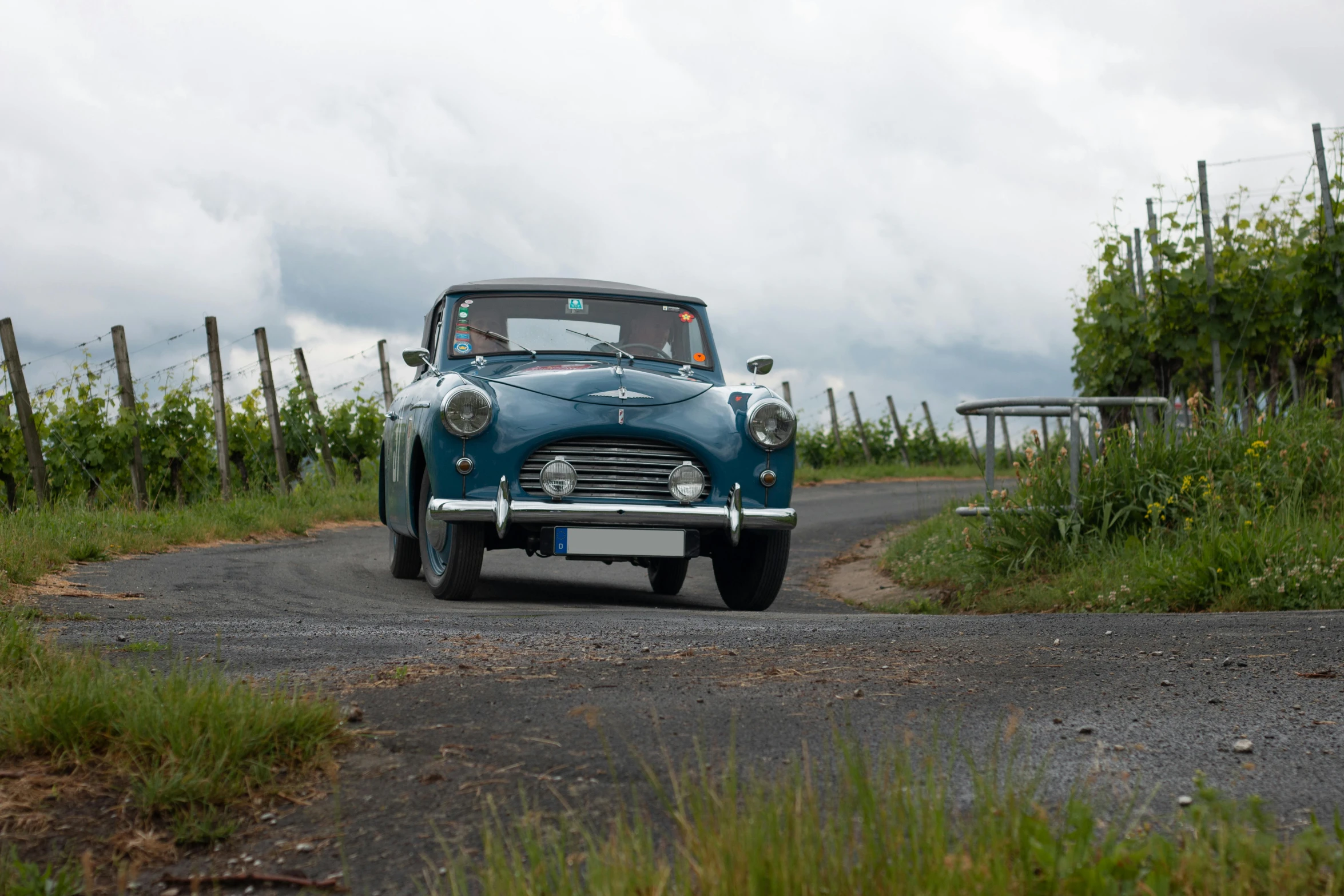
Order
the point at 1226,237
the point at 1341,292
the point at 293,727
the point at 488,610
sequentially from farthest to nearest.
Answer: the point at 1226,237, the point at 1341,292, the point at 488,610, the point at 293,727

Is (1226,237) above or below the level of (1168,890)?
above

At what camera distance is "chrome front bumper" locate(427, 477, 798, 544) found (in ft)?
21.2

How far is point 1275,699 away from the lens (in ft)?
11.2

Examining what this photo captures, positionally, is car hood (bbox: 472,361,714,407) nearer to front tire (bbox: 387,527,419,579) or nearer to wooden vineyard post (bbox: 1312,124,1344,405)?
front tire (bbox: 387,527,419,579)

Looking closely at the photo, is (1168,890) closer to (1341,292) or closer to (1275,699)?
(1275,699)

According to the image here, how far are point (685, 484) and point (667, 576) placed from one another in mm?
2066

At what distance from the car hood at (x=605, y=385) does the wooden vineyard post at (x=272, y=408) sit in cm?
1080

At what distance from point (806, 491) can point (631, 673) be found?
18.5 metres

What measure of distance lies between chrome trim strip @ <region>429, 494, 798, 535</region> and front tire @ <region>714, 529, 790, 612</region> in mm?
567

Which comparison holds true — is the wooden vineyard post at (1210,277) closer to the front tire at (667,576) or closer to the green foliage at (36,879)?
the front tire at (667,576)

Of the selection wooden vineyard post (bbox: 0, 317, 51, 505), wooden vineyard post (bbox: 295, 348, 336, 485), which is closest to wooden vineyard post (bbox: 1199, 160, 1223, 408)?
wooden vineyard post (bbox: 295, 348, 336, 485)

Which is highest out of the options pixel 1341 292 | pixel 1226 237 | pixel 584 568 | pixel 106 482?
pixel 1226 237

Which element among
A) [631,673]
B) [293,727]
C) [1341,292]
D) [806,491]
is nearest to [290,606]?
[631,673]

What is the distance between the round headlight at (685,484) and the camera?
21.9 feet
